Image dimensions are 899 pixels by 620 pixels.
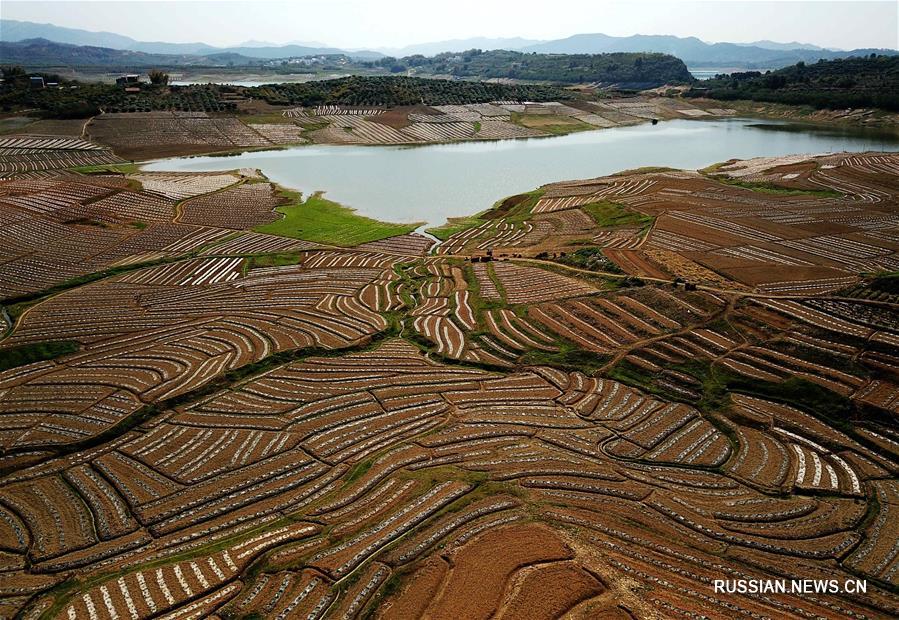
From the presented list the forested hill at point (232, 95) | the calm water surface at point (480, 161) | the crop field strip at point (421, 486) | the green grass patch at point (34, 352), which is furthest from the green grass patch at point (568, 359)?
the forested hill at point (232, 95)

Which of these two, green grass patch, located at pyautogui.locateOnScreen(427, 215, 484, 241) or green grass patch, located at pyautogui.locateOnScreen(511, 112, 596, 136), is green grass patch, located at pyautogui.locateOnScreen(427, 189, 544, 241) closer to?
green grass patch, located at pyautogui.locateOnScreen(427, 215, 484, 241)

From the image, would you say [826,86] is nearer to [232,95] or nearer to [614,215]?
[614,215]

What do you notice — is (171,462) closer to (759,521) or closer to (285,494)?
(285,494)

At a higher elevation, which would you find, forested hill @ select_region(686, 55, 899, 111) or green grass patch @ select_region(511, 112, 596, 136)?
forested hill @ select_region(686, 55, 899, 111)

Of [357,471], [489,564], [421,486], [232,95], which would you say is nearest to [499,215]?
[357,471]

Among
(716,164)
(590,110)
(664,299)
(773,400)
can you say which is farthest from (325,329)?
(590,110)

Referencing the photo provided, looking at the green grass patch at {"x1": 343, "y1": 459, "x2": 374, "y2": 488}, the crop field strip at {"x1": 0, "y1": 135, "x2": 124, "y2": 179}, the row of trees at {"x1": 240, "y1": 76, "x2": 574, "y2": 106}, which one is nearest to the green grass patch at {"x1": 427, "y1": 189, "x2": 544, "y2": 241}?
the green grass patch at {"x1": 343, "y1": 459, "x2": 374, "y2": 488}

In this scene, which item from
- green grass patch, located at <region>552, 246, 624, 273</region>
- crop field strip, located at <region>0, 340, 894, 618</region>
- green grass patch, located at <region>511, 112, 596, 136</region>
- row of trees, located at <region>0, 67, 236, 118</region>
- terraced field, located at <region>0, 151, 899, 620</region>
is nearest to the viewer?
terraced field, located at <region>0, 151, 899, 620</region>
